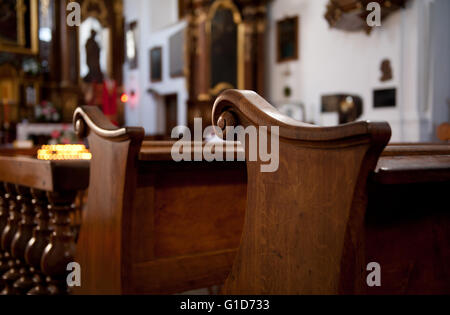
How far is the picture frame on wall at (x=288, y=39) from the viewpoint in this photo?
8.52 metres

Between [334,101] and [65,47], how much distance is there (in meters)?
7.14

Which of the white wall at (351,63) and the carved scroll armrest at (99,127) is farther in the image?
the white wall at (351,63)

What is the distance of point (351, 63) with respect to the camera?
296 inches

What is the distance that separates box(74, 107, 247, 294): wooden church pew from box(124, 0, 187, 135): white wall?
30.0 feet

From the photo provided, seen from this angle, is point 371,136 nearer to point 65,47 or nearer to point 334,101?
point 334,101

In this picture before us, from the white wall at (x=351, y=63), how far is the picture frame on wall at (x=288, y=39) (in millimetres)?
102

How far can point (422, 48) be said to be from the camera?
6441 millimetres

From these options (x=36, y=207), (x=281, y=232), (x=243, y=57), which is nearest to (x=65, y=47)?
(x=243, y=57)

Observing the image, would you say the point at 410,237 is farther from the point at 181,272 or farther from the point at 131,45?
the point at 131,45

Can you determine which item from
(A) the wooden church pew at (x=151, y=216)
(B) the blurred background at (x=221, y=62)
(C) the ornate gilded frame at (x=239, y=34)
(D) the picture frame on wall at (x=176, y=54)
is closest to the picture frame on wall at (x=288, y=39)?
(B) the blurred background at (x=221, y=62)

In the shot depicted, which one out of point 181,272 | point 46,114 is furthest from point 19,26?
point 181,272

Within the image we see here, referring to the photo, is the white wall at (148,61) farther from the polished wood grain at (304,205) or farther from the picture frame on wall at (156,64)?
the polished wood grain at (304,205)

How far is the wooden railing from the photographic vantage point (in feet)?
5.35
